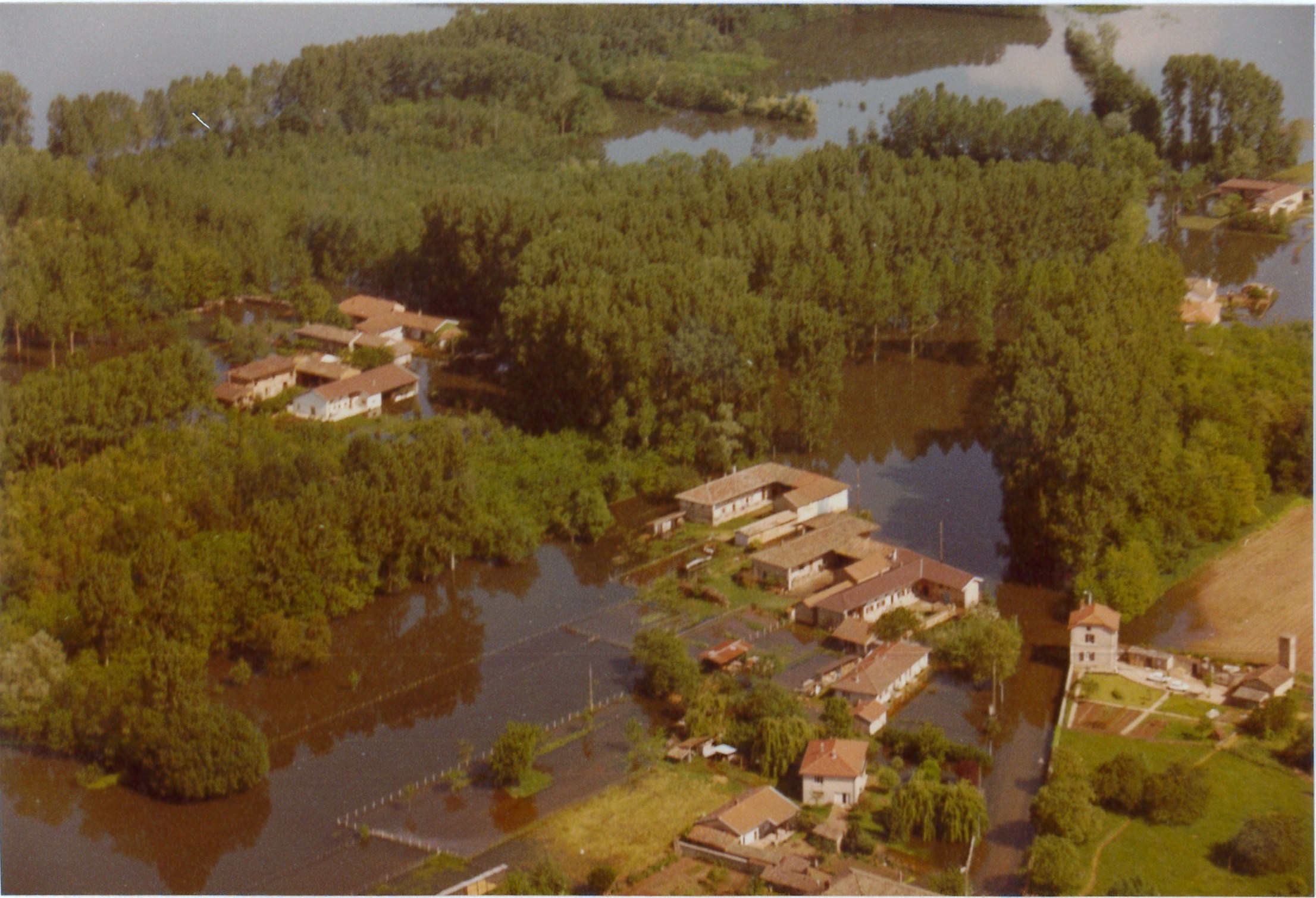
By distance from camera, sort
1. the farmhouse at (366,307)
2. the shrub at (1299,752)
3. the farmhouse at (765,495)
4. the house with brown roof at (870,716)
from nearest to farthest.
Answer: the shrub at (1299,752) < the house with brown roof at (870,716) < the farmhouse at (765,495) < the farmhouse at (366,307)

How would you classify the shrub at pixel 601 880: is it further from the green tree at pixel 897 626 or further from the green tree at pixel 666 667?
the green tree at pixel 897 626

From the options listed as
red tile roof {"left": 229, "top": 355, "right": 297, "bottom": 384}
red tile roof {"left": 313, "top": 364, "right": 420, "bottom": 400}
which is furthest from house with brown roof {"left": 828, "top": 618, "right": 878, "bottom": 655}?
red tile roof {"left": 229, "top": 355, "right": 297, "bottom": 384}

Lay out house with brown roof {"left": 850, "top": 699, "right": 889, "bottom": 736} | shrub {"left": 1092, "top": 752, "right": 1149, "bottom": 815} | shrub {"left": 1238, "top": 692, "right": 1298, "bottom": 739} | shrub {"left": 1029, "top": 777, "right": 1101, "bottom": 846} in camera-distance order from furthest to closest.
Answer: house with brown roof {"left": 850, "top": 699, "right": 889, "bottom": 736}, shrub {"left": 1238, "top": 692, "right": 1298, "bottom": 739}, shrub {"left": 1092, "top": 752, "right": 1149, "bottom": 815}, shrub {"left": 1029, "top": 777, "right": 1101, "bottom": 846}

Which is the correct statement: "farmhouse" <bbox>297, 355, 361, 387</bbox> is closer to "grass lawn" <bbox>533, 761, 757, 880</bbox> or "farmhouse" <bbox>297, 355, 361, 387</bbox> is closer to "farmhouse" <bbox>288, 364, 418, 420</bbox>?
"farmhouse" <bbox>288, 364, 418, 420</bbox>

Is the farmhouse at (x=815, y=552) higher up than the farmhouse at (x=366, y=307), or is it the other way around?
the farmhouse at (x=366, y=307)

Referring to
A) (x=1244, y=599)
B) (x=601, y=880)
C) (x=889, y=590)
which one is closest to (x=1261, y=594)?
(x=1244, y=599)

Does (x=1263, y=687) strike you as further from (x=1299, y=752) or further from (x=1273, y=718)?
(x=1299, y=752)

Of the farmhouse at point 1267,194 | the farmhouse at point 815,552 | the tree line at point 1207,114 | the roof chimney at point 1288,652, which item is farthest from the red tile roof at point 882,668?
the tree line at point 1207,114
